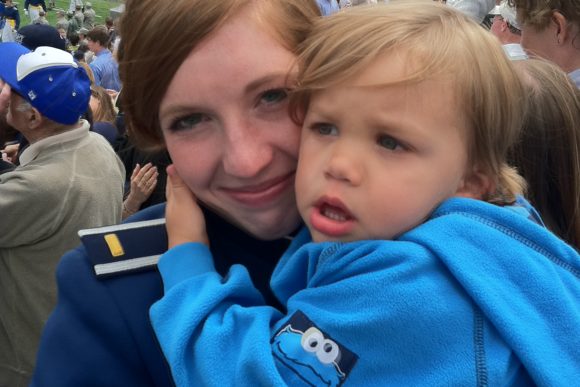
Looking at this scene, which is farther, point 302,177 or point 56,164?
point 56,164

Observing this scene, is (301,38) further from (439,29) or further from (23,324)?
(23,324)

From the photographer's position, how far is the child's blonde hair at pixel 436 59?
1.25 metres

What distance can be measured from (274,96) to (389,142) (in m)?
0.28

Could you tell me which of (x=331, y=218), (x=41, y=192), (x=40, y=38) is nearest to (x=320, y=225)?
(x=331, y=218)

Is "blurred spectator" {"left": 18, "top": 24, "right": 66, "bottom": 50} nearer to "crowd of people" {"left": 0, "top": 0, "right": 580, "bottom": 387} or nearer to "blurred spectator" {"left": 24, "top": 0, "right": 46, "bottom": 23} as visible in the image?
"crowd of people" {"left": 0, "top": 0, "right": 580, "bottom": 387}

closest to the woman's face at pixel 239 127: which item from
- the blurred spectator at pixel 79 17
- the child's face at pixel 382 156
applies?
the child's face at pixel 382 156

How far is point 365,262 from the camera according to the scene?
119cm

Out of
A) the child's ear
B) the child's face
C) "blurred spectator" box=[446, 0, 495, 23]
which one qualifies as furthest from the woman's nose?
"blurred spectator" box=[446, 0, 495, 23]

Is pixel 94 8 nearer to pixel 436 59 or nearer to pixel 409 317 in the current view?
pixel 436 59

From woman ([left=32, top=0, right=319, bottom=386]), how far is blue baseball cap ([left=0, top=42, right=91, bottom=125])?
7.85 feet

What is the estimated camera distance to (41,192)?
11.1ft

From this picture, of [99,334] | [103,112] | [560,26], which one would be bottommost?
[103,112]

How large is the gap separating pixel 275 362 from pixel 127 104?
713mm

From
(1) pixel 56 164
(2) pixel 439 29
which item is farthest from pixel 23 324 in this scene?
(2) pixel 439 29
